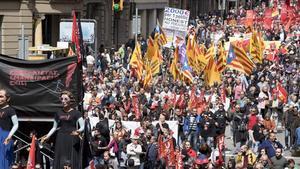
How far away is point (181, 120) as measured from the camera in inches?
989

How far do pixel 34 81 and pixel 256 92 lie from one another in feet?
57.4

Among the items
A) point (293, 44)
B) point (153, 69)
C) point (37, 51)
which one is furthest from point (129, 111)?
point (293, 44)

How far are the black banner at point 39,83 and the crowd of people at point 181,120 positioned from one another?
0.56 metres

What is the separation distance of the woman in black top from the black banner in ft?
1.58

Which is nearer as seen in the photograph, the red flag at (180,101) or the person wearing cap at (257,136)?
the person wearing cap at (257,136)

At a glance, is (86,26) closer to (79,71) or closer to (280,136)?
(280,136)

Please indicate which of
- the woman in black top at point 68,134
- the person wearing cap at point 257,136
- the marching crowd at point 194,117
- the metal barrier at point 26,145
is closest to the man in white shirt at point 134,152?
A: the marching crowd at point 194,117

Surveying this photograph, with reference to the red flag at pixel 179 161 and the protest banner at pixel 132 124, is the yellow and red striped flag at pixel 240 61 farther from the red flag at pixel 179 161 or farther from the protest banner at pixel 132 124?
the red flag at pixel 179 161

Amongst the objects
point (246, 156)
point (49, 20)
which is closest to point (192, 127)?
point (246, 156)

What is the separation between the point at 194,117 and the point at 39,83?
10744mm

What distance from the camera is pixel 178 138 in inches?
963

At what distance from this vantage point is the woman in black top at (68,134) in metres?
14.1

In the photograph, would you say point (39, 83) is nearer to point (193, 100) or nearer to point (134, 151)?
point (134, 151)

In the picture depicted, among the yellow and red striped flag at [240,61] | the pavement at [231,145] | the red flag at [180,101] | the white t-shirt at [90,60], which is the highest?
the yellow and red striped flag at [240,61]
